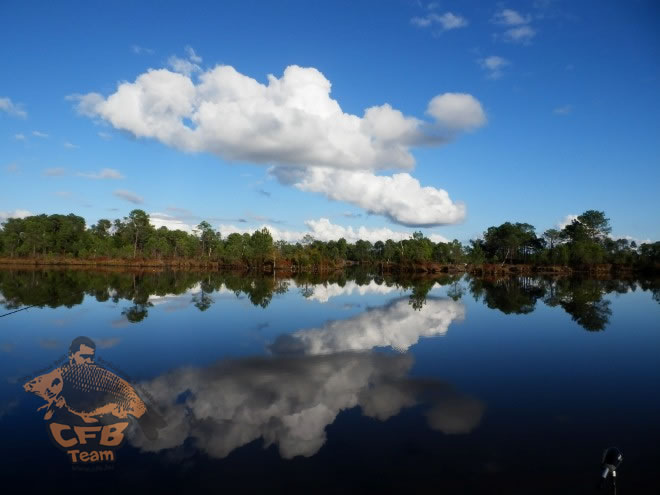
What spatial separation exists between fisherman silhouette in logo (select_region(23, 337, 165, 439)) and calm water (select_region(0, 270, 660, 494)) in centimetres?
24

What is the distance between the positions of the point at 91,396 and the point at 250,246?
80.8 m

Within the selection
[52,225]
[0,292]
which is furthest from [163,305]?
[52,225]

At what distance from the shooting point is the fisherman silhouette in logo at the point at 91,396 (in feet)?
25.6

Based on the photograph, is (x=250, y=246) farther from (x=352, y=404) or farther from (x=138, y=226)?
(x=352, y=404)

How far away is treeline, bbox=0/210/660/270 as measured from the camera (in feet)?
276

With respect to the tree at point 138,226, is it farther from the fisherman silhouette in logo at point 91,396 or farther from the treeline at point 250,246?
the fisherman silhouette in logo at point 91,396

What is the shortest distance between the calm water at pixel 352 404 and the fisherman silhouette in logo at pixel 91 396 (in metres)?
0.24

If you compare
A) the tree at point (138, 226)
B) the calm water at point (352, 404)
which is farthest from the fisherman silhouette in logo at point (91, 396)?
the tree at point (138, 226)

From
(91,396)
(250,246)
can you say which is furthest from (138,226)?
(91,396)

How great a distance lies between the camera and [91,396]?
8789 mm

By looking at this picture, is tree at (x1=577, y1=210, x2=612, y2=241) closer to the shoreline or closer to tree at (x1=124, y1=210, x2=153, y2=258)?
the shoreline

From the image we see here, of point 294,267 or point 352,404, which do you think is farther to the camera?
point 294,267

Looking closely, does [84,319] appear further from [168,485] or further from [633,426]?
[633,426]

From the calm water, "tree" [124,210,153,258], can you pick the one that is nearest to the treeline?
"tree" [124,210,153,258]
